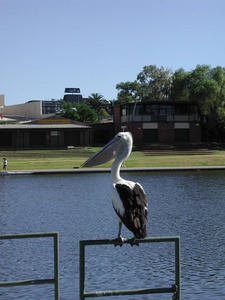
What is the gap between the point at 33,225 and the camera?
63.0ft

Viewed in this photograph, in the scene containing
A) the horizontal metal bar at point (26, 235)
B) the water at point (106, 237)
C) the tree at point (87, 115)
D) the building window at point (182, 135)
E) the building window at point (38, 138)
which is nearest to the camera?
the horizontal metal bar at point (26, 235)

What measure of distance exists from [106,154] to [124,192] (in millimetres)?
602

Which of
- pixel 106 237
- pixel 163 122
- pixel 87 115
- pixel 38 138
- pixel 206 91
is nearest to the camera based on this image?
pixel 106 237

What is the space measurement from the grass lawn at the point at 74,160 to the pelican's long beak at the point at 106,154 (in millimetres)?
36733

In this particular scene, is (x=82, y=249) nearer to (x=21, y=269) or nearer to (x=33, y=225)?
(x=21, y=269)

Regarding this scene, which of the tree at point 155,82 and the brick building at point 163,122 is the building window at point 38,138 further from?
the tree at point 155,82

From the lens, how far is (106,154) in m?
6.53

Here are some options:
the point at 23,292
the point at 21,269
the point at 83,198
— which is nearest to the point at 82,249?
the point at 23,292

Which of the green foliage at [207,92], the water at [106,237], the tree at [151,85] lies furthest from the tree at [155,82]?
the water at [106,237]

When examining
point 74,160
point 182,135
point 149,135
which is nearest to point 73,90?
point 149,135

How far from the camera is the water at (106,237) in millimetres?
11828

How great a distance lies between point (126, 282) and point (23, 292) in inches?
101

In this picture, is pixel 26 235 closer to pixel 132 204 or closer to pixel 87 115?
pixel 132 204

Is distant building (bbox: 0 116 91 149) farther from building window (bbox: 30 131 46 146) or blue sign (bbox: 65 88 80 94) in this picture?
blue sign (bbox: 65 88 80 94)
